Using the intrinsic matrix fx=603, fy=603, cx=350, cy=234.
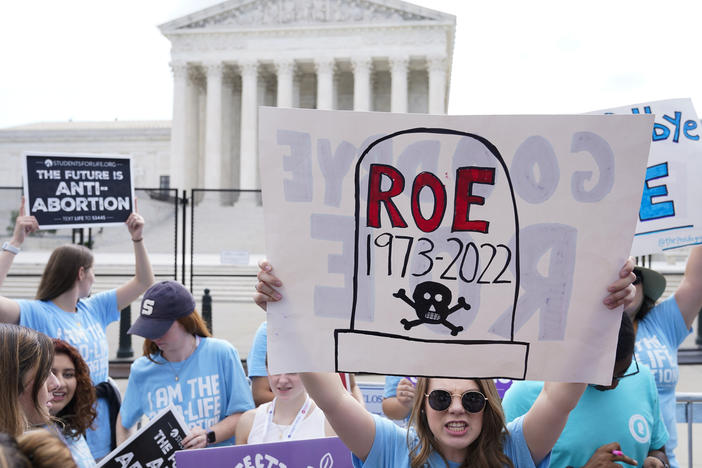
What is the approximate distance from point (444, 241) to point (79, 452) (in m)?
1.92

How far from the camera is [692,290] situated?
3137mm

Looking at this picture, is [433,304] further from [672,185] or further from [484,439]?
[672,185]

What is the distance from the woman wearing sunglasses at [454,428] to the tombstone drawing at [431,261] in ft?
0.57

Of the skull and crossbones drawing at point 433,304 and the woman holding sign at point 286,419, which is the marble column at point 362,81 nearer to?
the woman holding sign at point 286,419

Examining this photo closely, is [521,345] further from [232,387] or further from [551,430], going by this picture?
[232,387]

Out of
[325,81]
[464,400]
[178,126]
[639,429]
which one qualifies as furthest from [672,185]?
[178,126]

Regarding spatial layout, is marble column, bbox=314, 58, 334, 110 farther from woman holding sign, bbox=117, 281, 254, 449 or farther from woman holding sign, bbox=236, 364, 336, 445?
woman holding sign, bbox=236, 364, 336, 445

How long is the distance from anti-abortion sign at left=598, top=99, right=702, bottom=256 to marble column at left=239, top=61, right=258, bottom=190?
39506mm

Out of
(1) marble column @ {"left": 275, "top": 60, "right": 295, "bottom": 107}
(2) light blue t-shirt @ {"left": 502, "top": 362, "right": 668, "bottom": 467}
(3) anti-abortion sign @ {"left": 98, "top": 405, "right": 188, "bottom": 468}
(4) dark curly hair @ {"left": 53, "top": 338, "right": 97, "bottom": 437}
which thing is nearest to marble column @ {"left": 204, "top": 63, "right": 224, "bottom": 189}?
(1) marble column @ {"left": 275, "top": 60, "right": 295, "bottom": 107}

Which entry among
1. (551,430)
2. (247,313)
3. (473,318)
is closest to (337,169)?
(473,318)

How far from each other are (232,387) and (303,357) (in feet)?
4.68

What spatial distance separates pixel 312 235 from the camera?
183 cm

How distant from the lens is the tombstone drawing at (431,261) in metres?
1.81

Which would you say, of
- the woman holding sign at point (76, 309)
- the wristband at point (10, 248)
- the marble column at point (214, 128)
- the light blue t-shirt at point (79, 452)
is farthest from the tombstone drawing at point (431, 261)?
the marble column at point (214, 128)
